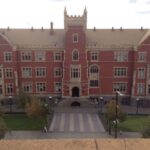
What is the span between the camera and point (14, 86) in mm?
46156

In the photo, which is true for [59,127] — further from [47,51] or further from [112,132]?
[47,51]

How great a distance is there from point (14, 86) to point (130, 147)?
1736 inches

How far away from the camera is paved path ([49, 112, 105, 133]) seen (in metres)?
32.7

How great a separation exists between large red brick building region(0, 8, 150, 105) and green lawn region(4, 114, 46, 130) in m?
8.37

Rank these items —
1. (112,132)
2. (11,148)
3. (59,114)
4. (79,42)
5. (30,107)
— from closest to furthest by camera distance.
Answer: (11,148) → (112,132) → (30,107) → (59,114) → (79,42)

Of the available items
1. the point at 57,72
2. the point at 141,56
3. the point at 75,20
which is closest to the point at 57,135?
the point at 57,72

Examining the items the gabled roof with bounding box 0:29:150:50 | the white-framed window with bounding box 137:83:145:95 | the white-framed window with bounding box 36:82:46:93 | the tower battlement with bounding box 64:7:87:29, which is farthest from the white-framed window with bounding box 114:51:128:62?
the white-framed window with bounding box 36:82:46:93

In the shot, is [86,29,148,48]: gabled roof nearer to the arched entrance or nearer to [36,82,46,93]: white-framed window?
the arched entrance

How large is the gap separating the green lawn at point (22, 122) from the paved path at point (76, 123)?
1663mm

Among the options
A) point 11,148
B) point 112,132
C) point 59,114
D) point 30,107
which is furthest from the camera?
point 59,114

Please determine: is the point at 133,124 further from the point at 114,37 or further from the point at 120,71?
the point at 114,37

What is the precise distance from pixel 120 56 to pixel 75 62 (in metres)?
7.72

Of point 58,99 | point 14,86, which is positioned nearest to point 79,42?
point 58,99

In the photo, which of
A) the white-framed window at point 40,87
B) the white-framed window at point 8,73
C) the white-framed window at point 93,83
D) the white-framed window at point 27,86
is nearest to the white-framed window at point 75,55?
the white-framed window at point 93,83
